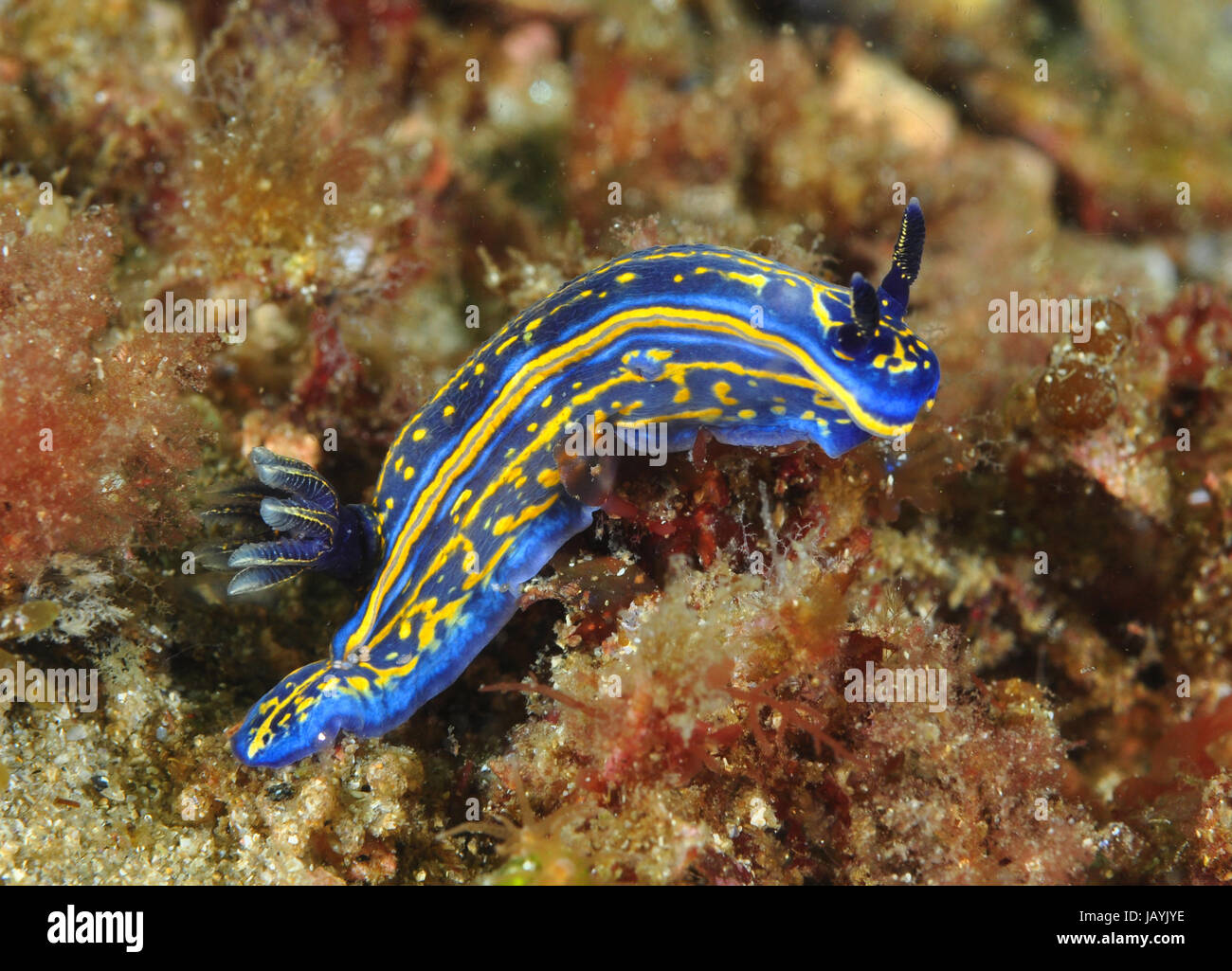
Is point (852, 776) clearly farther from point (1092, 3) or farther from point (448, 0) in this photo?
point (1092, 3)

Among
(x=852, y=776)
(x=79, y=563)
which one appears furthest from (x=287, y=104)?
(x=852, y=776)

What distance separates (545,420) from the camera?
2938 mm

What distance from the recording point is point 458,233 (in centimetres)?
441

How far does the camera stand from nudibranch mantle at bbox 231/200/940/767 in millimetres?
2691

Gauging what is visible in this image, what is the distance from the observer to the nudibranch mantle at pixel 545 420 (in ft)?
8.83

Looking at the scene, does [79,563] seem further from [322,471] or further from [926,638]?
[926,638]

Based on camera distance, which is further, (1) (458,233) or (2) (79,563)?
(1) (458,233)

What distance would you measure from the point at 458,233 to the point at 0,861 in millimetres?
3788

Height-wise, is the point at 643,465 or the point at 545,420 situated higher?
the point at 545,420

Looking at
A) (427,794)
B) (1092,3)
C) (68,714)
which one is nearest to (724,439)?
(427,794)

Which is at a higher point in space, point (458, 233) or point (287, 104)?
point (287, 104)
